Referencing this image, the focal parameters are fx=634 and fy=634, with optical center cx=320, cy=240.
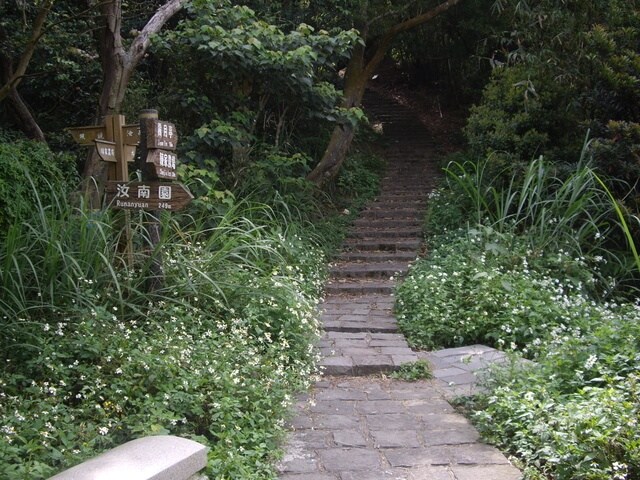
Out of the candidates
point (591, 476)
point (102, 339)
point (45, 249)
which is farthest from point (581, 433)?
point (45, 249)

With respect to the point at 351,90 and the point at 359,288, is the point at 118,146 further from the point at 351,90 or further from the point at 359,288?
the point at 351,90

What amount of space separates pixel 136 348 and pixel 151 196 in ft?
4.02

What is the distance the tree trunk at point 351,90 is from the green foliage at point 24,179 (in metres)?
4.70

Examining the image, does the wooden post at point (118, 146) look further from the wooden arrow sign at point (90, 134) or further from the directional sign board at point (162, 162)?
the directional sign board at point (162, 162)

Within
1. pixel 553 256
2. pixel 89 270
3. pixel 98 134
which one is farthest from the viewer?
pixel 553 256

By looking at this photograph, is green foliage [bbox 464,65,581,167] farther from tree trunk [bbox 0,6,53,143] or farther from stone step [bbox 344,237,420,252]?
tree trunk [bbox 0,6,53,143]

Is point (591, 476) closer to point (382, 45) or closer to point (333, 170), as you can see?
point (333, 170)

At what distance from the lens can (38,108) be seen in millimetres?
10398

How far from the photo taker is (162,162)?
4.84m

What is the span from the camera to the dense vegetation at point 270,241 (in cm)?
344

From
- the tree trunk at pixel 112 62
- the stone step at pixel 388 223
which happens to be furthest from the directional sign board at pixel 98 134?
the stone step at pixel 388 223

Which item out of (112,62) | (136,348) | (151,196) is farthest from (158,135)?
(112,62)

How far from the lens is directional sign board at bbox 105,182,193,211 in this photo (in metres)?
4.71

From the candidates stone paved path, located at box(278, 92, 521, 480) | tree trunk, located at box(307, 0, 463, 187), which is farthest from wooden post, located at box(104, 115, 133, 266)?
tree trunk, located at box(307, 0, 463, 187)
